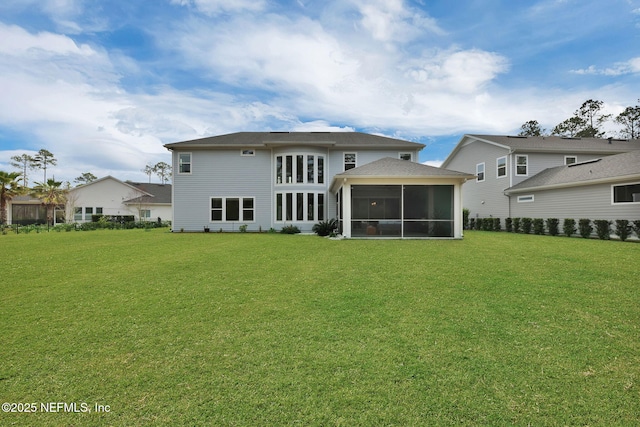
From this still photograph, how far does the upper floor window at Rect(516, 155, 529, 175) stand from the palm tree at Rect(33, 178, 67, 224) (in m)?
38.5

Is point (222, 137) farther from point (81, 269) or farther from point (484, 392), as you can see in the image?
point (484, 392)

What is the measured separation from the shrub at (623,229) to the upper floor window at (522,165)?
22.0 ft

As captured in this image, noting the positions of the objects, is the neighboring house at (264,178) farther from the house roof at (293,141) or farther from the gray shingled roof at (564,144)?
the gray shingled roof at (564,144)

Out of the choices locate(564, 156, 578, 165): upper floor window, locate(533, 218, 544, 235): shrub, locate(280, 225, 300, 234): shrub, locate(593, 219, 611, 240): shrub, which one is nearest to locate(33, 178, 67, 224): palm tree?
locate(280, 225, 300, 234): shrub

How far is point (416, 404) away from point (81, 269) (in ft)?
25.4

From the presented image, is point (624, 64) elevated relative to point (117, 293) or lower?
elevated

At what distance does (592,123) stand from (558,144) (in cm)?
2373

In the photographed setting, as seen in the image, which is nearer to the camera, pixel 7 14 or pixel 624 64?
pixel 7 14

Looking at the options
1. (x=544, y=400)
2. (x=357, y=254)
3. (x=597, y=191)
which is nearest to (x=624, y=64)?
(x=597, y=191)

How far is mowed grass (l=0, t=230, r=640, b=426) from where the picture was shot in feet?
7.40

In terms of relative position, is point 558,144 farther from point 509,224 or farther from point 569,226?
point 569,226

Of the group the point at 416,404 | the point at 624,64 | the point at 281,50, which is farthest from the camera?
the point at 624,64

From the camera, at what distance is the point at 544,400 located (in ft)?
7.70

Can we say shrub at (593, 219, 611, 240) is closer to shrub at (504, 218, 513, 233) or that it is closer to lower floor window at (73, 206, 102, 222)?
shrub at (504, 218, 513, 233)
